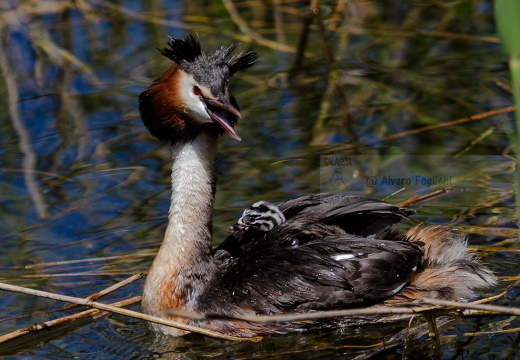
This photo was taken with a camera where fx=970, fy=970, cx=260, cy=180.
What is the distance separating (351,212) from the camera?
5781 mm

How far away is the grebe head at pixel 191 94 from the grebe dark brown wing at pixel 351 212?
0.69 m

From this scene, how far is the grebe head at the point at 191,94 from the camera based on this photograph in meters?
5.62

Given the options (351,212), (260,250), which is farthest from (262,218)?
(351,212)

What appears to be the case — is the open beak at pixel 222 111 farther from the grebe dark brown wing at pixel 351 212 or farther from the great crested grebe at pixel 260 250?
the grebe dark brown wing at pixel 351 212

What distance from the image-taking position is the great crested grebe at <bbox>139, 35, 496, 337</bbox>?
5.50m

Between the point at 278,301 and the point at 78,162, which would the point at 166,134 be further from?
the point at 78,162

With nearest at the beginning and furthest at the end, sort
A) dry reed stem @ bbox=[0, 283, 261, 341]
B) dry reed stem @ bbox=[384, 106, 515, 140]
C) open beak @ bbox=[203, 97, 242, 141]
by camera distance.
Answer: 1. dry reed stem @ bbox=[0, 283, 261, 341]
2. open beak @ bbox=[203, 97, 242, 141]
3. dry reed stem @ bbox=[384, 106, 515, 140]

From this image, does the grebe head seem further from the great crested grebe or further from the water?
the water

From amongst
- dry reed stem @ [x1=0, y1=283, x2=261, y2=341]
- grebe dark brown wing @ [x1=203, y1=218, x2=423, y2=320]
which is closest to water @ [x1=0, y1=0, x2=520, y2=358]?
grebe dark brown wing @ [x1=203, y1=218, x2=423, y2=320]

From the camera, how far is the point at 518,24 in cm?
345

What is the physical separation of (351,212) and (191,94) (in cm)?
118

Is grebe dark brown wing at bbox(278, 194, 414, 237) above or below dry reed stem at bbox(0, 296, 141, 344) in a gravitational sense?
above

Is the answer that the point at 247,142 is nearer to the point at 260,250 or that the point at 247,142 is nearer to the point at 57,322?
the point at 260,250

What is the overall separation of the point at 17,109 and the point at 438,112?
3.93 m
